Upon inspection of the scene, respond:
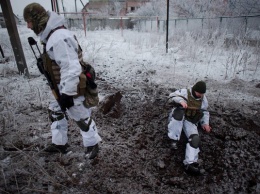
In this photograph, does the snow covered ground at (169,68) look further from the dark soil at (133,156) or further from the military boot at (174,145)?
the military boot at (174,145)

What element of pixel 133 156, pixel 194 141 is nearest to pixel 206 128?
pixel 194 141

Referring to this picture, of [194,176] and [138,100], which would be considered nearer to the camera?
[194,176]

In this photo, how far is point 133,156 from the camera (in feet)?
8.02

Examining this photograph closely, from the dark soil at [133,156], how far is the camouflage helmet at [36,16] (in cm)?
114

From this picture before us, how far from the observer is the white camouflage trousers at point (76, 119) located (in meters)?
2.06

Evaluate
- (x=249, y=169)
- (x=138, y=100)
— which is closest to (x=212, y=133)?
(x=249, y=169)

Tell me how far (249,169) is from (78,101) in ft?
7.15

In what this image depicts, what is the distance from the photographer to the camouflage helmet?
1796 millimetres

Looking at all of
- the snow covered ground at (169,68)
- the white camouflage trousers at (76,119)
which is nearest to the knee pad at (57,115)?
the white camouflage trousers at (76,119)

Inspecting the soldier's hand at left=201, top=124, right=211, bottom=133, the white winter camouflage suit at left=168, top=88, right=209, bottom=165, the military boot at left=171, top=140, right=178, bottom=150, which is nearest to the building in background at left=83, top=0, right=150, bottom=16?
the white winter camouflage suit at left=168, top=88, right=209, bottom=165

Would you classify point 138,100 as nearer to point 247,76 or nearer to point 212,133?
point 212,133

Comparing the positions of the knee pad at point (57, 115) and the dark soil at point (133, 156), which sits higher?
the knee pad at point (57, 115)

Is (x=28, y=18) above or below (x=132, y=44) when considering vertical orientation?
above

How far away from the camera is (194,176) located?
228cm
